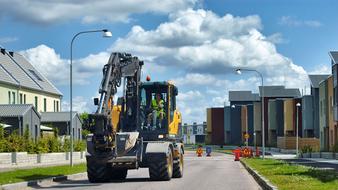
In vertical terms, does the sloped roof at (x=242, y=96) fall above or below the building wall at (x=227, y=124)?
above

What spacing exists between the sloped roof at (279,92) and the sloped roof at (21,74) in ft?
140

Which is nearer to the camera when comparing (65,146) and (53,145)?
(53,145)

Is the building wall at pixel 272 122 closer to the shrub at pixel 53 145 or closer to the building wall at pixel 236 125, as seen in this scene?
the building wall at pixel 236 125

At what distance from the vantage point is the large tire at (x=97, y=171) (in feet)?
82.3

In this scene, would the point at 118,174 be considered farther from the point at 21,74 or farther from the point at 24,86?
the point at 21,74

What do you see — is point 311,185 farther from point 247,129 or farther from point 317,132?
point 247,129

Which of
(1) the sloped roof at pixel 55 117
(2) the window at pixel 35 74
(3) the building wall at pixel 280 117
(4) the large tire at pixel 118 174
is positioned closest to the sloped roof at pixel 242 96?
(3) the building wall at pixel 280 117

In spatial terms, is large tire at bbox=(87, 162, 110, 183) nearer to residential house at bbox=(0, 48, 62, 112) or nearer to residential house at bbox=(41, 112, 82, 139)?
residential house at bbox=(0, 48, 62, 112)

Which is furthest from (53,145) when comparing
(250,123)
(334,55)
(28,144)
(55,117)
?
(250,123)

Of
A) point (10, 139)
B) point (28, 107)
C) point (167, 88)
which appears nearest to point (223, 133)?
point (28, 107)

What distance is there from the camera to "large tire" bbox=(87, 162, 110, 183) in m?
25.1

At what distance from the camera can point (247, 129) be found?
113 meters

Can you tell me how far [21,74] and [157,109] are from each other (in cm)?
5130

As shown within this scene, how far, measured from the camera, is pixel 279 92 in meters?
120
